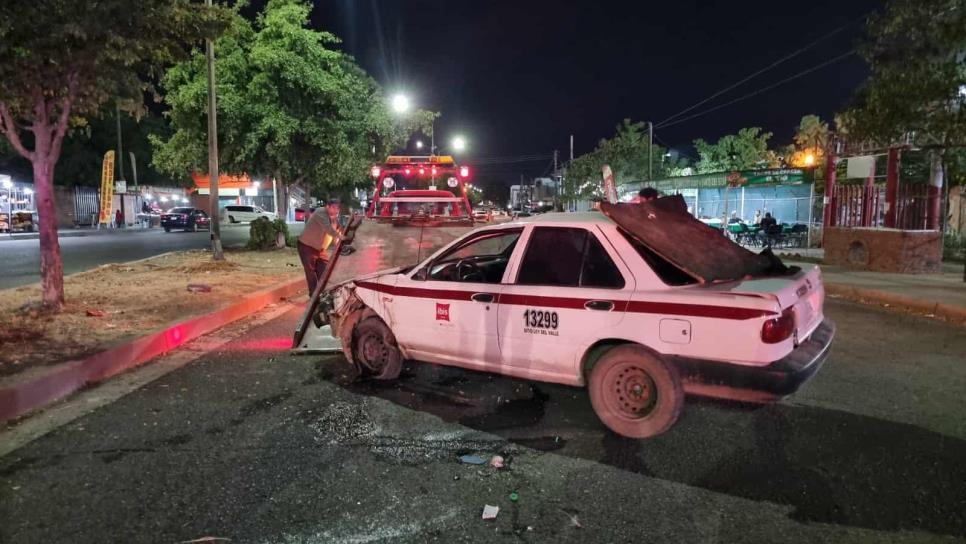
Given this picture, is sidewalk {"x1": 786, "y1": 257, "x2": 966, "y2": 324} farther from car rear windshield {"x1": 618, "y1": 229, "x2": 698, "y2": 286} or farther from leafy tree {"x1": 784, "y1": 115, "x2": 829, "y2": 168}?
leafy tree {"x1": 784, "y1": 115, "x2": 829, "y2": 168}

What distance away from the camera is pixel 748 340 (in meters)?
4.18

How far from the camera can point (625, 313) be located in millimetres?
4574

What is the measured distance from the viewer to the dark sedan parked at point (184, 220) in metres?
34.3

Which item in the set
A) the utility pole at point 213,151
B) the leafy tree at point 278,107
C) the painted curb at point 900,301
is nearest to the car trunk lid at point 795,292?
the painted curb at point 900,301

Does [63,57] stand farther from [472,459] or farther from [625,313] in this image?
[625,313]

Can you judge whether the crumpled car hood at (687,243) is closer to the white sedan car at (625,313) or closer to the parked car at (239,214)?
the white sedan car at (625,313)

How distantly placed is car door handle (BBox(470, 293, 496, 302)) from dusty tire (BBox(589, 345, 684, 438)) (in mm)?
996

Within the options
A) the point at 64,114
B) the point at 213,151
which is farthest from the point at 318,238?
the point at 213,151

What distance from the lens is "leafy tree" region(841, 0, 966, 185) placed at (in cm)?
1094

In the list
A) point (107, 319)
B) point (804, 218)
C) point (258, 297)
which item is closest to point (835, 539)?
point (107, 319)

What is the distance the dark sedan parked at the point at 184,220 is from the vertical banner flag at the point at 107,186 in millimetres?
2852

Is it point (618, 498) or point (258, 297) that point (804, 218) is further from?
point (618, 498)

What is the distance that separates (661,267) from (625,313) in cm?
44

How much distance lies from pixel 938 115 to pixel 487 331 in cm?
1038
